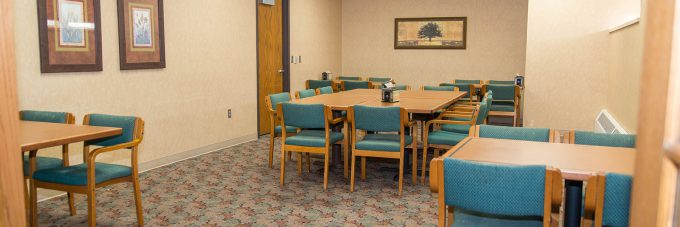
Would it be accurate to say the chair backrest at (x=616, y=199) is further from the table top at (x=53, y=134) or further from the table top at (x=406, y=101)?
the table top at (x=53, y=134)

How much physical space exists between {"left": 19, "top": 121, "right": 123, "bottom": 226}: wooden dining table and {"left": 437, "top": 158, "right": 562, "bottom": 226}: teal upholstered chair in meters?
2.00

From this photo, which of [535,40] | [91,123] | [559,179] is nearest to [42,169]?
[91,123]

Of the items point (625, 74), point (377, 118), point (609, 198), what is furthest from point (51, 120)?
point (625, 74)

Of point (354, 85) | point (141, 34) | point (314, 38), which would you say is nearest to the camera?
point (141, 34)

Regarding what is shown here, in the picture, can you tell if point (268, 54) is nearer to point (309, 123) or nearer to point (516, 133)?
point (309, 123)

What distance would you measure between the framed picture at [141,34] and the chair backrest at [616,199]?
4352 mm

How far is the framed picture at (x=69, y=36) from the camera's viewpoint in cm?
436

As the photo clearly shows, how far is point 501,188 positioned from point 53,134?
2413 mm

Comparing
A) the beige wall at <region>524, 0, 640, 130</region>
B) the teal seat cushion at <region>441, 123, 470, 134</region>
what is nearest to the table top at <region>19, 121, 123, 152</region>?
the teal seat cushion at <region>441, 123, 470, 134</region>

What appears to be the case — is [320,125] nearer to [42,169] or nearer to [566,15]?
[42,169]

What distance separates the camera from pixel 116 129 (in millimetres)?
3359

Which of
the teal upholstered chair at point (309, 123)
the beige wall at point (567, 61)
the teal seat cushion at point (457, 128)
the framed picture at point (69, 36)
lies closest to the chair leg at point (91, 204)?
the framed picture at point (69, 36)

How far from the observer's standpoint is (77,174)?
11.0ft

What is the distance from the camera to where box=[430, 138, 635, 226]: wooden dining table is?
2.30 metres
